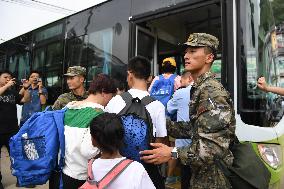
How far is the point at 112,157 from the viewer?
2025mm

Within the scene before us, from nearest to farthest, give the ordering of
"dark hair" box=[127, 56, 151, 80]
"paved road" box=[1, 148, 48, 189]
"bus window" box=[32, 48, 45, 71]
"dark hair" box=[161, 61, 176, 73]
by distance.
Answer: "dark hair" box=[127, 56, 151, 80] → "dark hair" box=[161, 61, 176, 73] → "paved road" box=[1, 148, 48, 189] → "bus window" box=[32, 48, 45, 71]

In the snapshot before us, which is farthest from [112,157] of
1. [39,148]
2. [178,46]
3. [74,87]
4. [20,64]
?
[20,64]

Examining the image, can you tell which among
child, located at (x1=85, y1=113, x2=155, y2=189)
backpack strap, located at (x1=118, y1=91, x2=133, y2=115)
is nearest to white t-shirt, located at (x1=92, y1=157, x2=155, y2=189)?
child, located at (x1=85, y1=113, x2=155, y2=189)

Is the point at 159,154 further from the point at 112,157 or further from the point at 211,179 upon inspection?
the point at 211,179

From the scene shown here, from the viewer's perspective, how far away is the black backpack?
2.04 m

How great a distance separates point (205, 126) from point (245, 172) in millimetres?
401

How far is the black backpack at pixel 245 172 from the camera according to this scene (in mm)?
2039

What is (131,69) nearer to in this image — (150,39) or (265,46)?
(265,46)

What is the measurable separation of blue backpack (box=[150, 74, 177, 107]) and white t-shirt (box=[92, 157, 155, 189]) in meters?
2.49

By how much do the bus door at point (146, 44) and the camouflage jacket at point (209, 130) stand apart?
9.00ft

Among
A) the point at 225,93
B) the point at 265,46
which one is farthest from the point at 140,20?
the point at 225,93

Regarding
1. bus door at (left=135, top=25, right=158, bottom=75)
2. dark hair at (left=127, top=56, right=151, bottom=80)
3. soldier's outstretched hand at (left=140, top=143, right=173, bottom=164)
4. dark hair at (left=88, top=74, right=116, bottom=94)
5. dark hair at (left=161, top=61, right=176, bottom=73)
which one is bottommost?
soldier's outstretched hand at (left=140, top=143, right=173, bottom=164)

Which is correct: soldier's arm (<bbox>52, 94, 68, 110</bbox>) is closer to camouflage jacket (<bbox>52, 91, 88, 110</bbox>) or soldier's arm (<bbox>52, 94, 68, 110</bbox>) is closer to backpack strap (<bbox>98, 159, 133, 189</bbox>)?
camouflage jacket (<bbox>52, 91, 88, 110</bbox>)

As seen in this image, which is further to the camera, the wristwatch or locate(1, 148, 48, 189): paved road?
locate(1, 148, 48, 189): paved road
